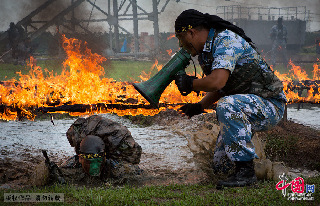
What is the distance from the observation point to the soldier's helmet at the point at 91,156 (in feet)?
14.6

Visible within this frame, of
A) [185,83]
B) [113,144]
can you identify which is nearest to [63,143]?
[113,144]

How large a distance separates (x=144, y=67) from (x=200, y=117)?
1057 cm

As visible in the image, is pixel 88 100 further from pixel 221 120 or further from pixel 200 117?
pixel 200 117

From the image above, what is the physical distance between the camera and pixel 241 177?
3584 millimetres

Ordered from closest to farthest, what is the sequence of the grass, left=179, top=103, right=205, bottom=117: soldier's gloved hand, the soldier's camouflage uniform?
the grass
left=179, top=103, right=205, bottom=117: soldier's gloved hand
the soldier's camouflage uniform

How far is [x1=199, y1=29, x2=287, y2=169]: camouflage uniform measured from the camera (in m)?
3.50

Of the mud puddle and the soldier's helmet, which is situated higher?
the soldier's helmet

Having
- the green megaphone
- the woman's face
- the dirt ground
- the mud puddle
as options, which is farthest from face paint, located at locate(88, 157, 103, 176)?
the woman's face

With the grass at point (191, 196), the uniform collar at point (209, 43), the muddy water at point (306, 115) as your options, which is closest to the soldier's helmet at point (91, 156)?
the grass at point (191, 196)

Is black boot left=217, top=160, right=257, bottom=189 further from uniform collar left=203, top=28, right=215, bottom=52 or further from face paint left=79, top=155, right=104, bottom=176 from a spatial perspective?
face paint left=79, top=155, right=104, bottom=176

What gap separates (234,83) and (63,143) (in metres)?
5.07

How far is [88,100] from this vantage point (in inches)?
206

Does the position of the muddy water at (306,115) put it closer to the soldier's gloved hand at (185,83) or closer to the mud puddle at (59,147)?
the mud puddle at (59,147)

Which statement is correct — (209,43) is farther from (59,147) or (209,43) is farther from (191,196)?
(59,147)
